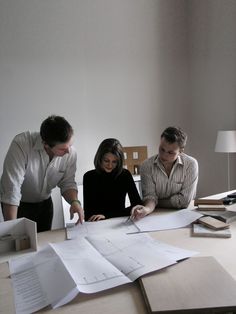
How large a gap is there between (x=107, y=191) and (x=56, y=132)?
57 cm

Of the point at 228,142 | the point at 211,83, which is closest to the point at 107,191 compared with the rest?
the point at 228,142

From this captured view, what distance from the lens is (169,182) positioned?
1.86m

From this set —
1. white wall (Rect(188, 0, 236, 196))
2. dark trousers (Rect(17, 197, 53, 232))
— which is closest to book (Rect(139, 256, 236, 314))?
dark trousers (Rect(17, 197, 53, 232))

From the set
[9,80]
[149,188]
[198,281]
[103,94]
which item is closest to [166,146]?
[149,188]

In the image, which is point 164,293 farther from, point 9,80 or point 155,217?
point 9,80

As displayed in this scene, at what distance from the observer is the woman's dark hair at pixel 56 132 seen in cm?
148

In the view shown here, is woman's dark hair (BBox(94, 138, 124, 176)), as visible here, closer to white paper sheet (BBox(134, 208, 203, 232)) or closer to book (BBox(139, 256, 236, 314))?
white paper sheet (BBox(134, 208, 203, 232))

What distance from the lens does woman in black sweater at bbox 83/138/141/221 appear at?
5.91 feet

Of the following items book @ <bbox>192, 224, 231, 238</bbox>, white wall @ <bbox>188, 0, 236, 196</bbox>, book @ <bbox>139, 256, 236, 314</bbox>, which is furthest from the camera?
white wall @ <bbox>188, 0, 236, 196</bbox>

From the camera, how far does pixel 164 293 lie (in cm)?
83

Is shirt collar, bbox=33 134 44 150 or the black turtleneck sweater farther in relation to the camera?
the black turtleneck sweater

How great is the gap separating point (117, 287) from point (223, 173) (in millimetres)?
2697

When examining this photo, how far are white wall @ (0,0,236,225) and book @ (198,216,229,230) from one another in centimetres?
193

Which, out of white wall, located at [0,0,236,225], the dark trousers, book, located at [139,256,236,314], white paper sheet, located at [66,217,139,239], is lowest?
the dark trousers
